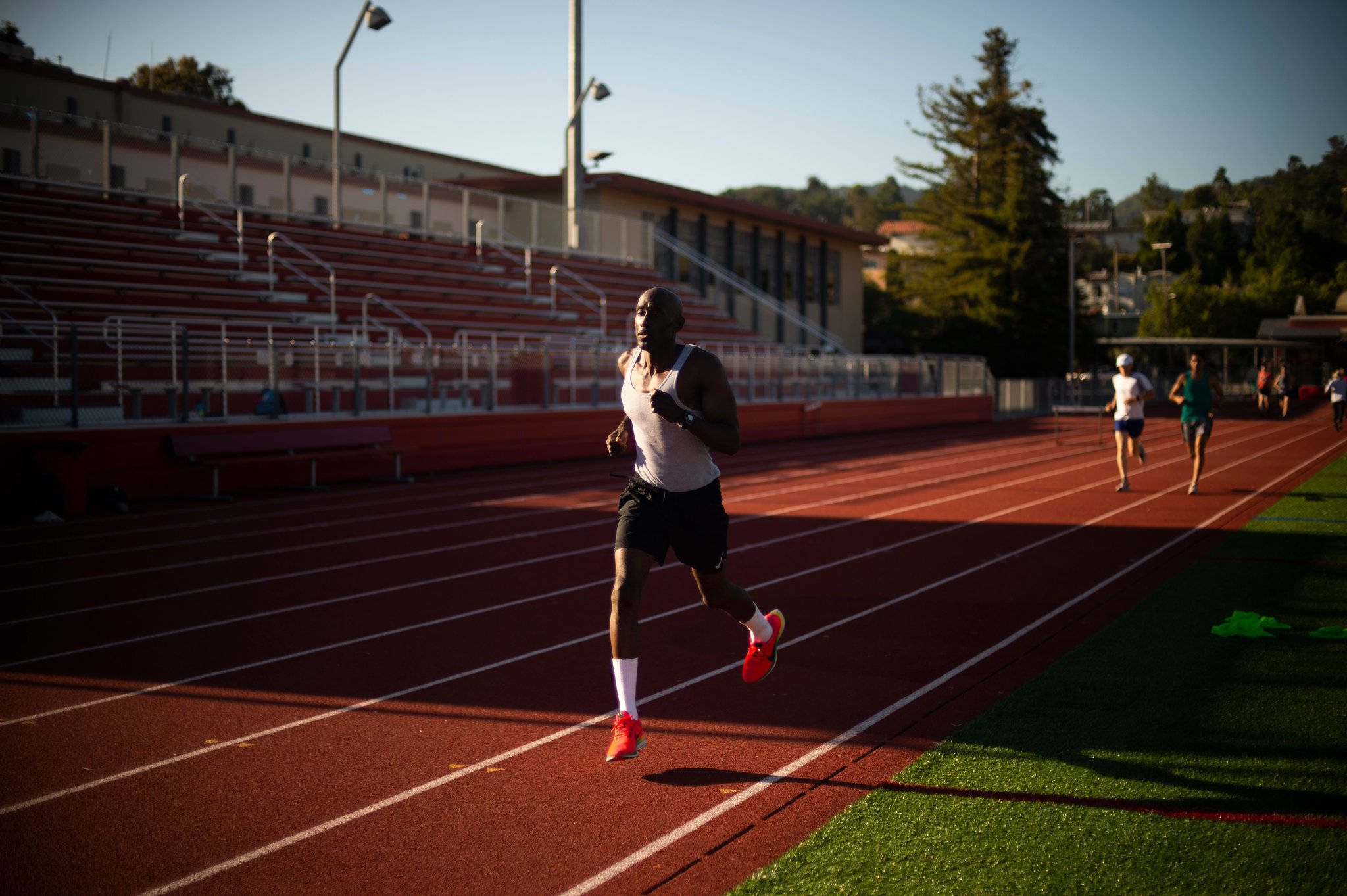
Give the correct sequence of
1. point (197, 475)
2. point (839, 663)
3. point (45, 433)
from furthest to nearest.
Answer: point (197, 475), point (45, 433), point (839, 663)

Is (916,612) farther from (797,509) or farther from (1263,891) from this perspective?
(797,509)

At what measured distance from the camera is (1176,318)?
196 feet

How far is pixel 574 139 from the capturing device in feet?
109

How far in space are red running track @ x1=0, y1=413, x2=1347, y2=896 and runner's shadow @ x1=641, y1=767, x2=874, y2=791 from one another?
2 centimetres

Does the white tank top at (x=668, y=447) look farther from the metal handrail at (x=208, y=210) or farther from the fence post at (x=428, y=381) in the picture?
the metal handrail at (x=208, y=210)

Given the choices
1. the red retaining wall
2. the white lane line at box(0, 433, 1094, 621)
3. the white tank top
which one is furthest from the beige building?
the white tank top

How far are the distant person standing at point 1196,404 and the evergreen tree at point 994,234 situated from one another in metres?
41.1

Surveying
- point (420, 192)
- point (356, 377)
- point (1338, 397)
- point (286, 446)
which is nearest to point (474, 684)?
point (286, 446)

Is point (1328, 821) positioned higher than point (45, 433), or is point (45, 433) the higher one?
point (45, 433)

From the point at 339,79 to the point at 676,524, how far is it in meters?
23.9

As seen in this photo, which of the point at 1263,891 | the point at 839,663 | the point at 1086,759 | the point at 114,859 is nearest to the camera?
the point at 1263,891

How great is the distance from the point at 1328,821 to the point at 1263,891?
2.43 ft

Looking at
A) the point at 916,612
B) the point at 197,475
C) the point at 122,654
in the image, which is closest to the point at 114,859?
the point at 122,654

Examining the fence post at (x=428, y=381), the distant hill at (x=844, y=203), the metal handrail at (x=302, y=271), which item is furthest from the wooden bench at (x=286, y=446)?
the distant hill at (x=844, y=203)
